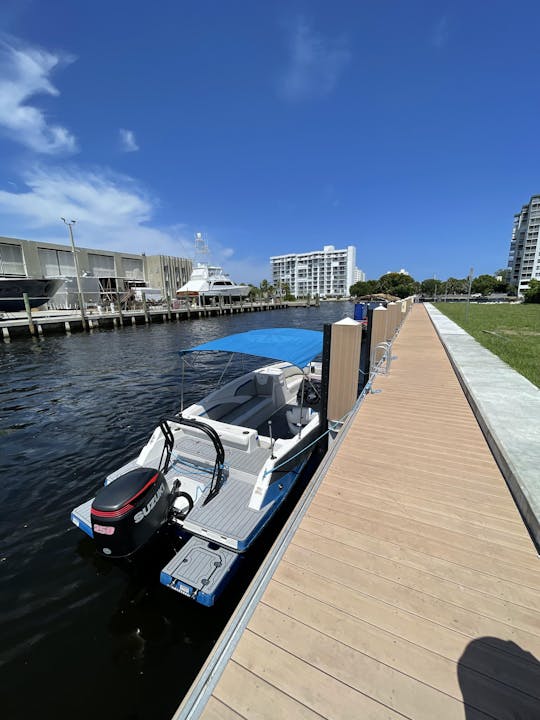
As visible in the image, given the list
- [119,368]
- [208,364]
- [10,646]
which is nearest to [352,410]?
[10,646]

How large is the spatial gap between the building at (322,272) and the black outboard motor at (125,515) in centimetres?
17060

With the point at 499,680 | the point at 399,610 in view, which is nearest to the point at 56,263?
the point at 399,610

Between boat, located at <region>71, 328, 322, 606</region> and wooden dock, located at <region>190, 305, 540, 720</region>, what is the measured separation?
127 cm

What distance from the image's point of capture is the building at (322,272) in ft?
569

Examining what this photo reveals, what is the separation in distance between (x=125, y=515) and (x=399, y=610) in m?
2.91

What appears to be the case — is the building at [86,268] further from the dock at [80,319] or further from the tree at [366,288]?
the tree at [366,288]

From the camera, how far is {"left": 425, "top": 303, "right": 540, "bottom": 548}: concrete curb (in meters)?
3.55

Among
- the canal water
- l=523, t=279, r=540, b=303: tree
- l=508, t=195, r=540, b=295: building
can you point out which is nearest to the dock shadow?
the canal water

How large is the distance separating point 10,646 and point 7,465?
16.3 feet

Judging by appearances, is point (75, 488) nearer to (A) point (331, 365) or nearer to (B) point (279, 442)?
(B) point (279, 442)

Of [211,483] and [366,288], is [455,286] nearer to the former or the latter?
[366,288]

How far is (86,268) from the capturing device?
210 feet

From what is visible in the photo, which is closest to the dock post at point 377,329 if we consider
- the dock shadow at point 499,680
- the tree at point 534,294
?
the dock shadow at point 499,680

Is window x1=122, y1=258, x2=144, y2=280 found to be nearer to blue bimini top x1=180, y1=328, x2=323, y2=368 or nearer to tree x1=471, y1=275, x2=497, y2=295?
blue bimini top x1=180, y1=328, x2=323, y2=368
